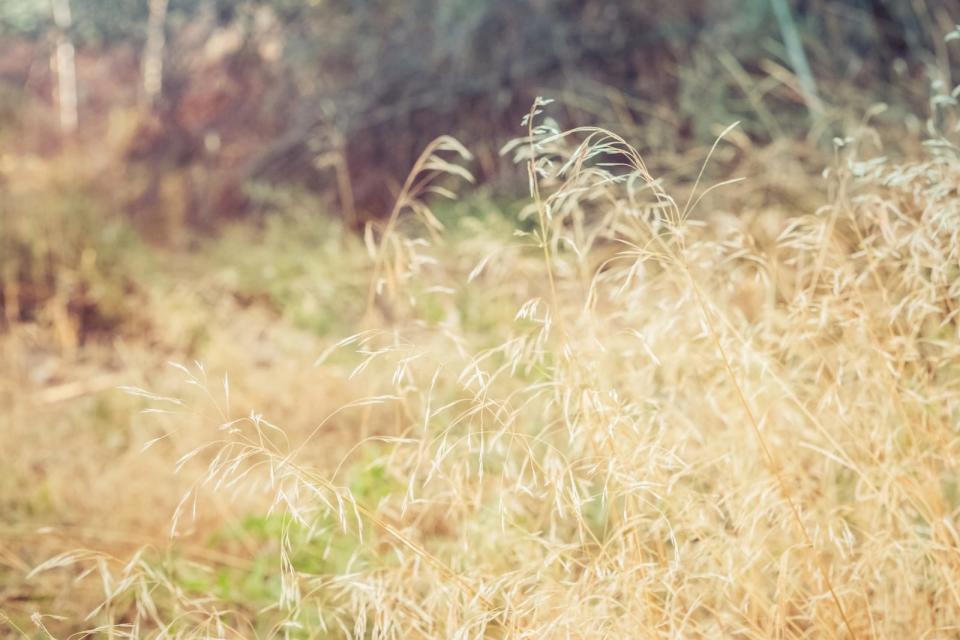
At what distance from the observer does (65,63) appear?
7.42m

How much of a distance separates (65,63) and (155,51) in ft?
3.79

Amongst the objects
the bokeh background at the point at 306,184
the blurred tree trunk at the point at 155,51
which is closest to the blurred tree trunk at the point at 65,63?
the bokeh background at the point at 306,184

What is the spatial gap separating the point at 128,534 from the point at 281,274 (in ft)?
7.02

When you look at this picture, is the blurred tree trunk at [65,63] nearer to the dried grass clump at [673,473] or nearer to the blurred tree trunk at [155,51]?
the blurred tree trunk at [155,51]

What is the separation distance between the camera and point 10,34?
27.7 feet

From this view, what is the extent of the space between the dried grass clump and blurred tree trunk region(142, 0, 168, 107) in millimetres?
5668

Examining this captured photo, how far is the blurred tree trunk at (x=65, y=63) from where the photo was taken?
23.1 ft

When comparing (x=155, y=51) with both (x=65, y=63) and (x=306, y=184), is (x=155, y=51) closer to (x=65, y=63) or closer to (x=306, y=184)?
(x=65, y=63)

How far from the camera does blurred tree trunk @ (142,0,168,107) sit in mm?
6758

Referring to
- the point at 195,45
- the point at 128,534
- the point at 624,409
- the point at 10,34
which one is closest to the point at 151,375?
the point at 128,534

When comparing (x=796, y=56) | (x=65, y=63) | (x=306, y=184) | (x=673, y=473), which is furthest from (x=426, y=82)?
(x=65, y=63)

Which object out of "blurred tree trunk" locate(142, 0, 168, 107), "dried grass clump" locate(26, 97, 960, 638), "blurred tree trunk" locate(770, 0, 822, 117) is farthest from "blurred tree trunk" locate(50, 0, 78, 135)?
"dried grass clump" locate(26, 97, 960, 638)

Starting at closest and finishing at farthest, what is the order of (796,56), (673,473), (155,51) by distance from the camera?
(673,473), (796,56), (155,51)

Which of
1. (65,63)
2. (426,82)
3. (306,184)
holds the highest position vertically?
(65,63)
